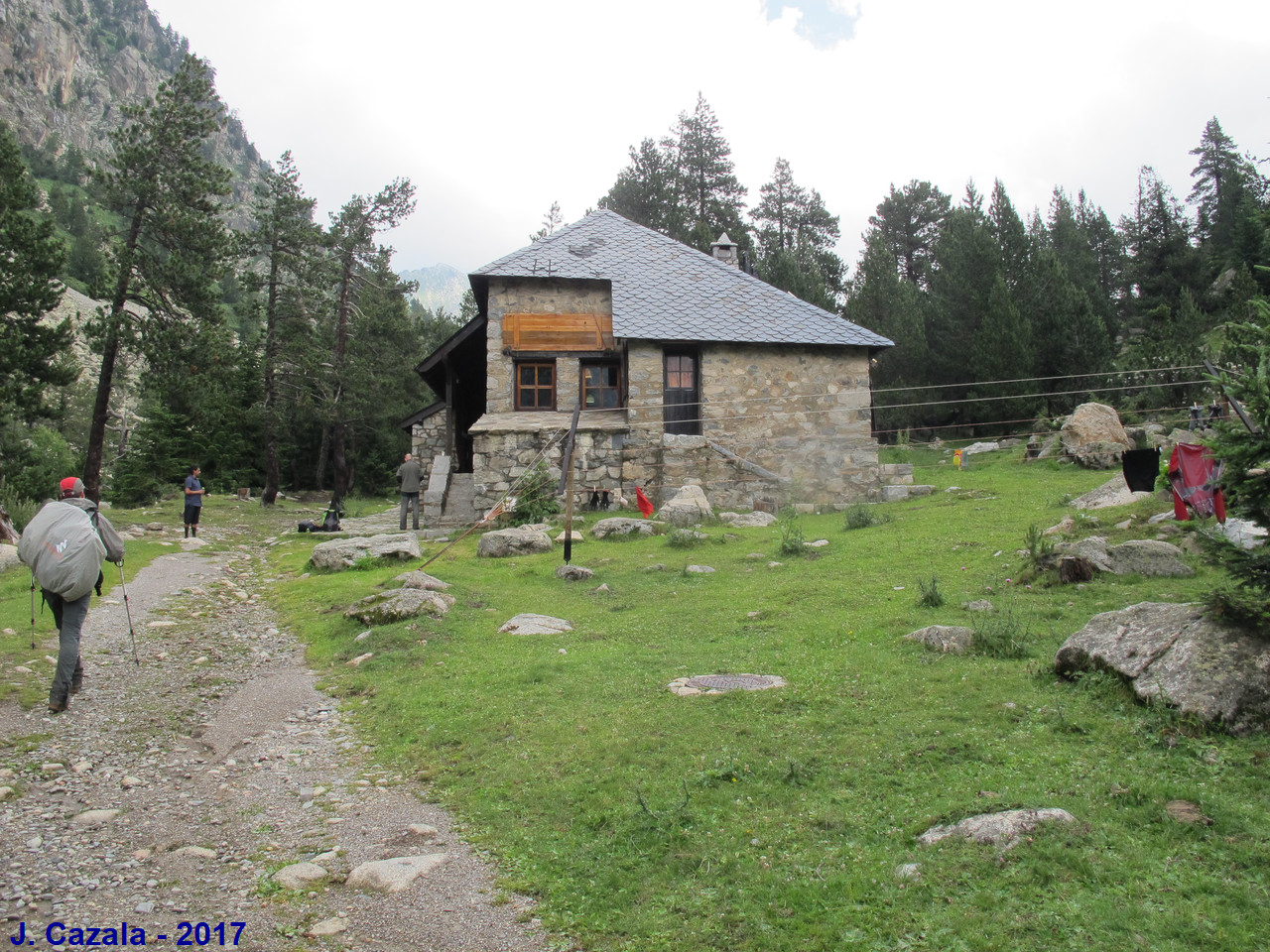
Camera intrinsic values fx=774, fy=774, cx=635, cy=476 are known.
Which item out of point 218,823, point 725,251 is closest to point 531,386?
point 725,251

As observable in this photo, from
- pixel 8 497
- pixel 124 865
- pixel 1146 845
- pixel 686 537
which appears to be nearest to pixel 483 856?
pixel 124 865

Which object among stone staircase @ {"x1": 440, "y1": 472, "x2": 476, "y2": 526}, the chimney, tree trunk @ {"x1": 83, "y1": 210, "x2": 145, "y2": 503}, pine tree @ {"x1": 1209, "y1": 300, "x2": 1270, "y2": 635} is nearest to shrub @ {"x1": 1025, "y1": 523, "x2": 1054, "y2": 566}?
pine tree @ {"x1": 1209, "y1": 300, "x2": 1270, "y2": 635}

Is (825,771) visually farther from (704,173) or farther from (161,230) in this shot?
(704,173)

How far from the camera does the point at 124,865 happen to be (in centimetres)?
421

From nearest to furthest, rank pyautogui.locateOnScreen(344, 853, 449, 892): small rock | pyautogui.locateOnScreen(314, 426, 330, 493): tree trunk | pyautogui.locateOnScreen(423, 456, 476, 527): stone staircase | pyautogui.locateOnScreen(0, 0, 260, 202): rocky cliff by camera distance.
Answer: pyautogui.locateOnScreen(344, 853, 449, 892): small rock < pyautogui.locateOnScreen(423, 456, 476, 527): stone staircase < pyautogui.locateOnScreen(314, 426, 330, 493): tree trunk < pyautogui.locateOnScreen(0, 0, 260, 202): rocky cliff

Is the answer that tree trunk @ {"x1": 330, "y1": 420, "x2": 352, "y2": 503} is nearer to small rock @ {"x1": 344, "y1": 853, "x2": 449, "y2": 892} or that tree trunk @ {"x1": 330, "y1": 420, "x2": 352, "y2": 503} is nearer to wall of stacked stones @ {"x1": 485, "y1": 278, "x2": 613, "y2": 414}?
wall of stacked stones @ {"x1": 485, "y1": 278, "x2": 613, "y2": 414}

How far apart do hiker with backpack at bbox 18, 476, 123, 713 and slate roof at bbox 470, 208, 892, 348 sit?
48.6 ft

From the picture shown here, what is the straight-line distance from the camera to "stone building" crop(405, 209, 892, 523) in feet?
66.8

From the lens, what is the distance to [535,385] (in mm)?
22297

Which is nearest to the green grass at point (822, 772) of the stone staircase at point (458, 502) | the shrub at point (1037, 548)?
the shrub at point (1037, 548)

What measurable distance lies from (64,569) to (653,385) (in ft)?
51.4

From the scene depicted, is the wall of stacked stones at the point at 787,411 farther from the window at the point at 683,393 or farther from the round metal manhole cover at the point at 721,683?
the round metal manhole cover at the point at 721,683

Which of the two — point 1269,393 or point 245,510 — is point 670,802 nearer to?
point 1269,393

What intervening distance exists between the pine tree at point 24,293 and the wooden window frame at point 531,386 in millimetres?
12999
